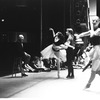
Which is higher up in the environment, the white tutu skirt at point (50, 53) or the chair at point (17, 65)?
the white tutu skirt at point (50, 53)

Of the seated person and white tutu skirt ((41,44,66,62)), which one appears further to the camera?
the seated person

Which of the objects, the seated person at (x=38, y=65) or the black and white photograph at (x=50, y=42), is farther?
the seated person at (x=38, y=65)

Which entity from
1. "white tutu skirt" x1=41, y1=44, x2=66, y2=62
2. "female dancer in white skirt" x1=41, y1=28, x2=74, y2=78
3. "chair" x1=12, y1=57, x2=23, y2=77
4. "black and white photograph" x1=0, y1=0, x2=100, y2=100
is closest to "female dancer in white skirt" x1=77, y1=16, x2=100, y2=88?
"black and white photograph" x1=0, y1=0, x2=100, y2=100

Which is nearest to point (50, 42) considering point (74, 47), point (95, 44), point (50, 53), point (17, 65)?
point (50, 53)

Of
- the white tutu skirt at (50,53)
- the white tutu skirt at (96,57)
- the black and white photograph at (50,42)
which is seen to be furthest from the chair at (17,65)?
the white tutu skirt at (96,57)

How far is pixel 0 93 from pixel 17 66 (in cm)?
371

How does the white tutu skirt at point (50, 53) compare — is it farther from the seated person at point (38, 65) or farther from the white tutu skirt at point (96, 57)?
the white tutu skirt at point (96, 57)

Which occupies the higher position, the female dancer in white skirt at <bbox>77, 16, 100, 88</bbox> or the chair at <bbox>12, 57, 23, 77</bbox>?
the female dancer in white skirt at <bbox>77, 16, 100, 88</bbox>

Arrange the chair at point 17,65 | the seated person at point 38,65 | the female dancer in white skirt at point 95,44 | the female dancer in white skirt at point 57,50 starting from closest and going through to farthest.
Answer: the female dancer in white skirt at point 95,44 → the female dancer in white skirt at point 57,50 → the seated person at point 38,65 → the chair at point 17,65

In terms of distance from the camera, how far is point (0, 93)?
20.4 ft

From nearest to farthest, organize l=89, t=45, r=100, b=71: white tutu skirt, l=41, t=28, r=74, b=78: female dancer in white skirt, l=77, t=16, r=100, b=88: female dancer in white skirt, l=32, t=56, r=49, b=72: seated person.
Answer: l=77, t=16, r=100, b=88: female dancer in white skirt, l=89, t=45, r=100, b=71: white tutu skirt, l=41, t=28, r=74, b=78: female dancer in white skirt, l=32, t=56, r=49, b=72: seated person

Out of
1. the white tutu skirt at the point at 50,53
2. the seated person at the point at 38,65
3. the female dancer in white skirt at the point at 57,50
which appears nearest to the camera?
the female dancer in white skirt at the point at 57,50

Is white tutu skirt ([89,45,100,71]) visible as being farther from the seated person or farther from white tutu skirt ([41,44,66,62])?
the seated person

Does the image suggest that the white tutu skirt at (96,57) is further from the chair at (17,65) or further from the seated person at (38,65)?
the chair at (17,65)
